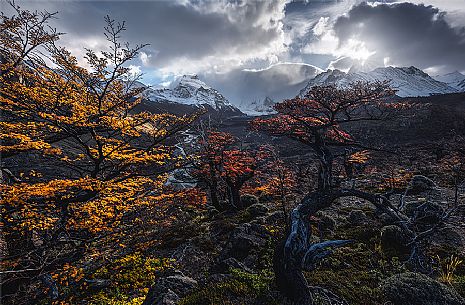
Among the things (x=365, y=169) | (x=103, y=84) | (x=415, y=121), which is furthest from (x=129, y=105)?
(x=415, y=121)

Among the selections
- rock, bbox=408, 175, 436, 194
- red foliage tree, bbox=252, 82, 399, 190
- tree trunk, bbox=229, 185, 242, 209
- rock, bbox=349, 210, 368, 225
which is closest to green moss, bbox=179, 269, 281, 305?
red foliage tree, bbox=252, 82, 399, 190

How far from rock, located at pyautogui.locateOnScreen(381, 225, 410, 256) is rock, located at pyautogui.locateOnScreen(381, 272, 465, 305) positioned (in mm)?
3612

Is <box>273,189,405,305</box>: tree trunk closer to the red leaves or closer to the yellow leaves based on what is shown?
the red leaves

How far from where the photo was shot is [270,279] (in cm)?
590

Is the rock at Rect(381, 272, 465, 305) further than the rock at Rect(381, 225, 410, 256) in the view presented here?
No

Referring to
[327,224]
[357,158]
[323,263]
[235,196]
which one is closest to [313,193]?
[323,263]

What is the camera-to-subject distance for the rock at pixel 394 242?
343 inches

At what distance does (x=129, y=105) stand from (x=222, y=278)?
8535mm

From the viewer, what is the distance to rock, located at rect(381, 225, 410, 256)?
8702 millimetres

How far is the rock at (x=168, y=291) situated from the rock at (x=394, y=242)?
7.72 metres

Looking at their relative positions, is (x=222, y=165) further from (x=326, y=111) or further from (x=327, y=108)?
(x=327, y=108)

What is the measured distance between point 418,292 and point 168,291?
5866 millimetres

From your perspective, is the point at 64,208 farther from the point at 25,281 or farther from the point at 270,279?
the point at 270,279

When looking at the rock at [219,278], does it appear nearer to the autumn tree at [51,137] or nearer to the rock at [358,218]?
the autumn tree at [51,137]
